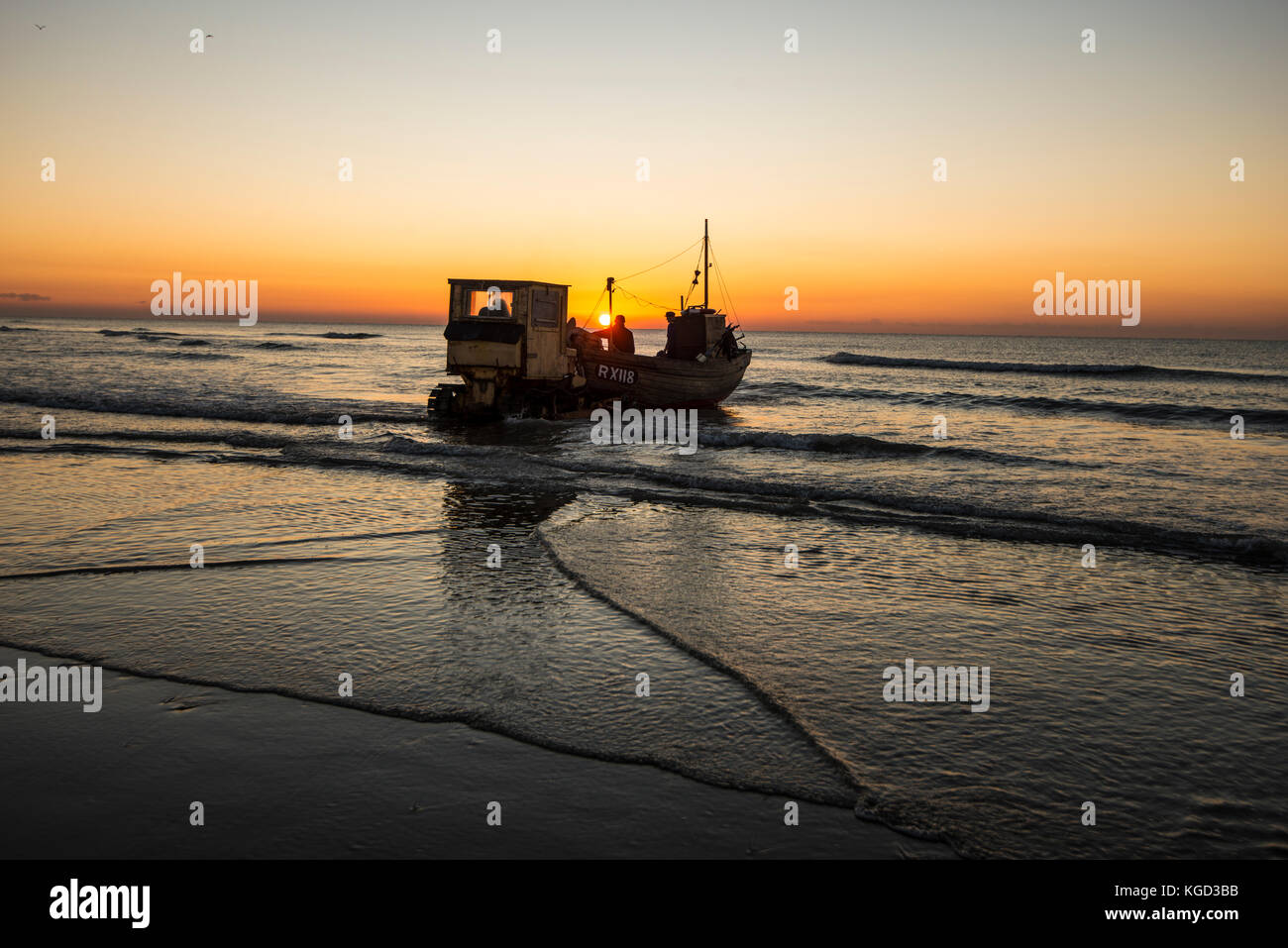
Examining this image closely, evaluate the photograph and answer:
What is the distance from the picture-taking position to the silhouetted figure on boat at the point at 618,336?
1063 inches

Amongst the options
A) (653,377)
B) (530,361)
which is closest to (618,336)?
(653,377)

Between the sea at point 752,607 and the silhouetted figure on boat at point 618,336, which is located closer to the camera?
the sea at point 752,607

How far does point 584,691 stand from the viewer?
201 inches

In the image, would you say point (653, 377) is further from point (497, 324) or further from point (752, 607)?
point (752, 607)

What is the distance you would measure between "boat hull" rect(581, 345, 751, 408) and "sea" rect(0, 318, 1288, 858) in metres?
9.33

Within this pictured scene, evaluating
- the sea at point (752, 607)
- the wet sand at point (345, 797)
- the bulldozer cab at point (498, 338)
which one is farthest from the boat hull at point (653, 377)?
the wet sand at point (345, 797)

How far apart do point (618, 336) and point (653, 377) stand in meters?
1.87

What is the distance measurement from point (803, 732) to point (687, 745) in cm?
71

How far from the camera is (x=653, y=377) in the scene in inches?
1064

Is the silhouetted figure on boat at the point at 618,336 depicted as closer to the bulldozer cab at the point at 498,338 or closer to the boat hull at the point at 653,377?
the boat hull at the point at 653,377

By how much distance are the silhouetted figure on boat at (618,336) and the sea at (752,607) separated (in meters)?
10.3

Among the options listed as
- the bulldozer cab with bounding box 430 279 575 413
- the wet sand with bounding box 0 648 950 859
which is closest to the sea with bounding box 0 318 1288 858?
the wet sand with bounding box 0 648 950 859

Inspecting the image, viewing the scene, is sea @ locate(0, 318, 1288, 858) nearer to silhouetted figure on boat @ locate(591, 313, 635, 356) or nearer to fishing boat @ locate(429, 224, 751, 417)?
fishing boat @ locate(429, 224, 751, 417)
